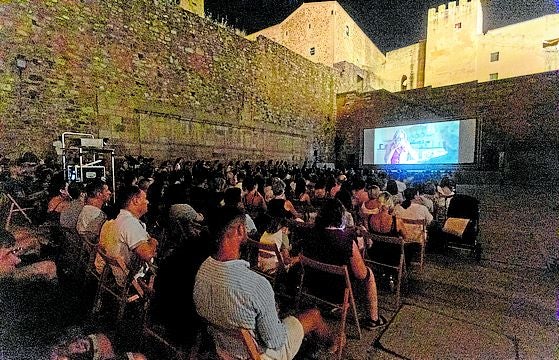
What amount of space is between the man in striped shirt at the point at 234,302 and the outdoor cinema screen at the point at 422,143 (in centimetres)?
1304

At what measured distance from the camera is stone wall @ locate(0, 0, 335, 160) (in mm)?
7262

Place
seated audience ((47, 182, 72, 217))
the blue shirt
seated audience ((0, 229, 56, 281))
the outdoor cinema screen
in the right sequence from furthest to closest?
the outdoor cinema screen
seated audience ((47, 182, 72, 217))
seated audience ((0, 229, 56, 281))
the blue shirt

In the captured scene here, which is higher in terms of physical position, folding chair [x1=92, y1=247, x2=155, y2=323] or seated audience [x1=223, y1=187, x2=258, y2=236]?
seated audience [x1=223, y1=187, x2=258, y2=236]

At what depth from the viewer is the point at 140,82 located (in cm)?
966

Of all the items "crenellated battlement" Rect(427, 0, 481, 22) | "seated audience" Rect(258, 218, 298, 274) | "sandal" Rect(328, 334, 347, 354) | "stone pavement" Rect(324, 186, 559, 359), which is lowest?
"stone pavement" Rect(324, 186, 559, 359)

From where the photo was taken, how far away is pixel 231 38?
12906 millimetres

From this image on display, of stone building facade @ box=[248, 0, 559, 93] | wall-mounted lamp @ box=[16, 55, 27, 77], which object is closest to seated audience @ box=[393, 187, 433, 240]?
wall-mounted lamp @ box=[16, 55, 27, 77]

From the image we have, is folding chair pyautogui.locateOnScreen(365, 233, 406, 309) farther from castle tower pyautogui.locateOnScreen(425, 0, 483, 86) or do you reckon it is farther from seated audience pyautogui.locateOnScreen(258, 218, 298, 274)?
castle tower pyautogui.locateOnScreen(425, 0, 483, 86)

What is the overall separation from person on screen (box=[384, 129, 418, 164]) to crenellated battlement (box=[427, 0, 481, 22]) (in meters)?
17.7

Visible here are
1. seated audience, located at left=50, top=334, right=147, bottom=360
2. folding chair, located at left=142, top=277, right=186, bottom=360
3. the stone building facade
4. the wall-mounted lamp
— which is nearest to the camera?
folding chair, located at left=142, top=277, right=186, bottom=360

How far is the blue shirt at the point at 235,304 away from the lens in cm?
131

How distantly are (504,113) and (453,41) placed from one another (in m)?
13.3

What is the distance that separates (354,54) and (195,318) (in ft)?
95.3

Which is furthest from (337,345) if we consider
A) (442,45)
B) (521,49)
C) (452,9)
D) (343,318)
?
(452,9)
